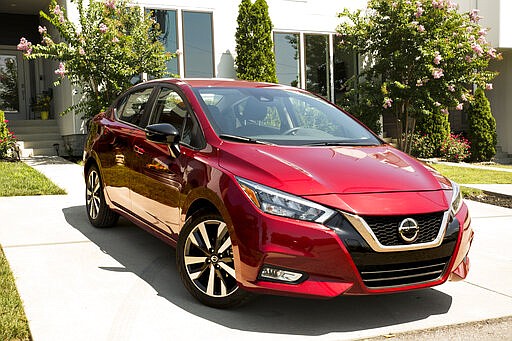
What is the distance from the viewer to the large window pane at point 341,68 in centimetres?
1730

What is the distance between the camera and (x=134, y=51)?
43.0 feet

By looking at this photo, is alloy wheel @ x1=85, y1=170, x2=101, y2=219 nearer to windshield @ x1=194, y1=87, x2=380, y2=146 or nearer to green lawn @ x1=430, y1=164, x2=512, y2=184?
windshield @ x1=194, y1=87, x2=380, y2=146

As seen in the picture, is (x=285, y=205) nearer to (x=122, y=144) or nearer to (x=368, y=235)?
(x=368, y=235)

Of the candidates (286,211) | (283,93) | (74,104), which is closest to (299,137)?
(283,93)

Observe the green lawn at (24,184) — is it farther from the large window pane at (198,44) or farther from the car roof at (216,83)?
the large window pane at (198,44)

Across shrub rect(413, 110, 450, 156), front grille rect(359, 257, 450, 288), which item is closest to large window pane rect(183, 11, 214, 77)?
shrub rect(413, 110, 450, 156)

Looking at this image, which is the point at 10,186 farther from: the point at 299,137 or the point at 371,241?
the point at 371,241

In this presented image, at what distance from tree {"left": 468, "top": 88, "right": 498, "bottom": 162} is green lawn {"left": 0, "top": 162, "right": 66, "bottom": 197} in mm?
12618

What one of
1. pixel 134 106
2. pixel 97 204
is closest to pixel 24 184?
pixel 97 204

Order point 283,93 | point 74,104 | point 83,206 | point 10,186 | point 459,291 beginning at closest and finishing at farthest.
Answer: point 459,291
point 283,93
point 83,206
point 10,186
point 74,104

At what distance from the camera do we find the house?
1502 centimetres

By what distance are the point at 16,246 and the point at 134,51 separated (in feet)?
27.7

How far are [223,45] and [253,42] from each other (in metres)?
0.96

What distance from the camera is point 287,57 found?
16469 mm
